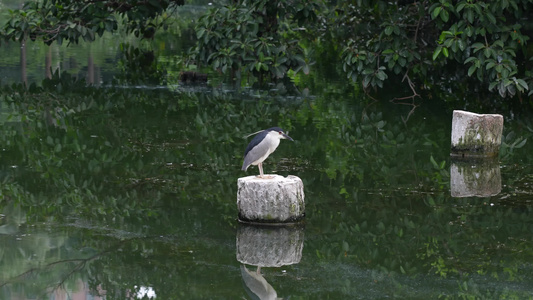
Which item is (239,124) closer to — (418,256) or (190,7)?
(418,256)

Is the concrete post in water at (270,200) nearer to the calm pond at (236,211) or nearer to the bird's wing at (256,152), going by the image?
the calm pond at (236,211)

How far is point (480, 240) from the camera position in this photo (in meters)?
7.69

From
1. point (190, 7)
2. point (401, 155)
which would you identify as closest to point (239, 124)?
point (401, 155)

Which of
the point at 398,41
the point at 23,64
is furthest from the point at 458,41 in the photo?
the point at 23,64

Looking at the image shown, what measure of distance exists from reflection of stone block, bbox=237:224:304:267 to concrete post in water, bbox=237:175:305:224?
9cm

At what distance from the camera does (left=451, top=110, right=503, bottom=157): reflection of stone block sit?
11.0 metres

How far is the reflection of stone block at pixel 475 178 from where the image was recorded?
9464 millimetres

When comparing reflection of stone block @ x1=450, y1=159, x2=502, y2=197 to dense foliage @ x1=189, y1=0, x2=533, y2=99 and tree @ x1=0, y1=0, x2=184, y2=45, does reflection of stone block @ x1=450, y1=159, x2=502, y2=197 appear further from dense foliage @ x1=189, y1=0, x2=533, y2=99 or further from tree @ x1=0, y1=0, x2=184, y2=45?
tree @ x1=0, y1=0, x2=184, y2=45

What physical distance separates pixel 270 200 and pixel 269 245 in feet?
1.65

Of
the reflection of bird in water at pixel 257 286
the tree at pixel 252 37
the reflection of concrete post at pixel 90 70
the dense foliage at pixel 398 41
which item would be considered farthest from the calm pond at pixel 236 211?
the reflection of concrete post at pixel 90 70

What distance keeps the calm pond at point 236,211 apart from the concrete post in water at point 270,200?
0.11m

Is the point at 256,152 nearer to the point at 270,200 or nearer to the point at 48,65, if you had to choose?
the point at 270,200

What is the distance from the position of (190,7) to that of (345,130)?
28611 mm

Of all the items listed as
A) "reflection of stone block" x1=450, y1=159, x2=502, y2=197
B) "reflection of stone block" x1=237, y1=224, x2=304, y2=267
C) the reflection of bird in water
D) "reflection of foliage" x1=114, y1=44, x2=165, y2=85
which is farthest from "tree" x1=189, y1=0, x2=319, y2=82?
the reflection of bird in water
